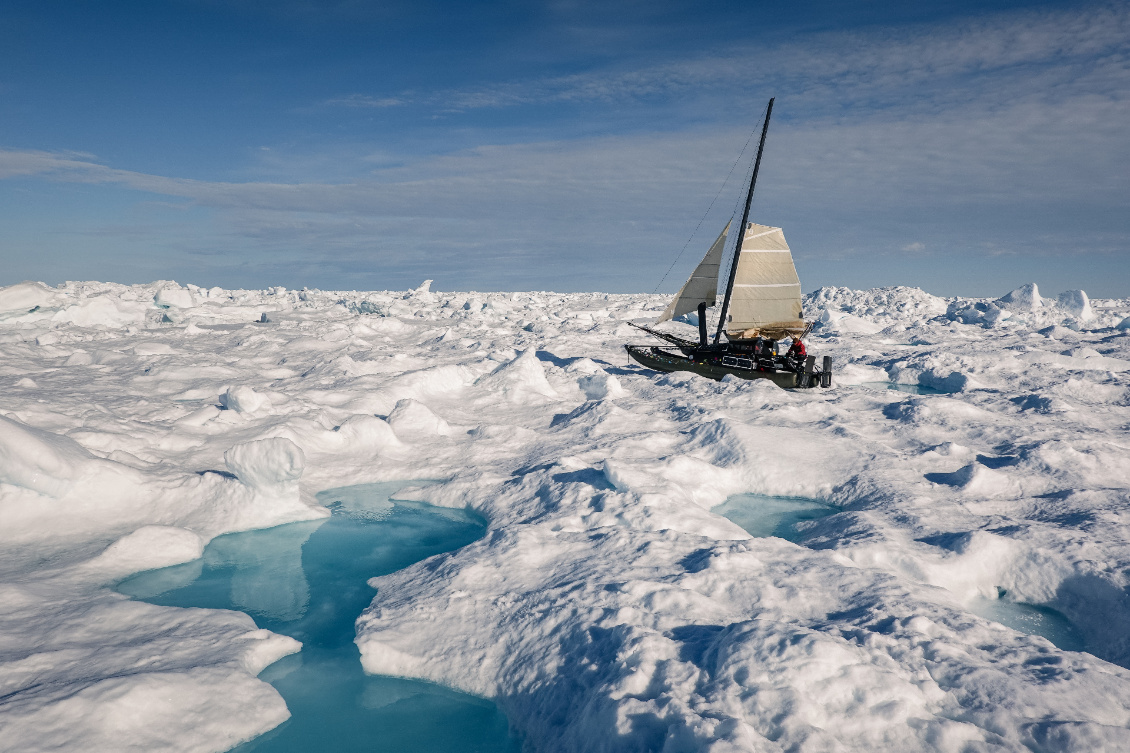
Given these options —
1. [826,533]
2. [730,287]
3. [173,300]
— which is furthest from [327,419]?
[173,300]

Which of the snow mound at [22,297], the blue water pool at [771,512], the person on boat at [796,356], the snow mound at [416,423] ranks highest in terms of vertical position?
the snow mound at [22,297]

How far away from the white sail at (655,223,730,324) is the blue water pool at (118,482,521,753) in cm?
1580

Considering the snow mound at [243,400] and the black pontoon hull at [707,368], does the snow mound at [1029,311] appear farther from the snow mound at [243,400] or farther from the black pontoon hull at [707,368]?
the snow mound at [243,400]

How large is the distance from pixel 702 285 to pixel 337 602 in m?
20.0

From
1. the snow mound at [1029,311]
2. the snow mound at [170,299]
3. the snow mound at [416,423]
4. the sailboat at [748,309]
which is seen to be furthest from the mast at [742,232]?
the snow mound at [170,299]

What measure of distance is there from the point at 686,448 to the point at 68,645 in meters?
10.5

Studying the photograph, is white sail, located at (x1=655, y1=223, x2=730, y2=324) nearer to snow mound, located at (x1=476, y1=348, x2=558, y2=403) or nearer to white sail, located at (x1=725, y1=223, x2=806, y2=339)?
white sail, located at (x1=725, y1=223, x2=806, y2=339)

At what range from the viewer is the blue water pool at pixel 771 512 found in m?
10.1

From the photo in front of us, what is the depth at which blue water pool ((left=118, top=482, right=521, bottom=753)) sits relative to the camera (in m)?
5.57

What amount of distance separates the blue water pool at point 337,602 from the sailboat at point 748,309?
14.2m

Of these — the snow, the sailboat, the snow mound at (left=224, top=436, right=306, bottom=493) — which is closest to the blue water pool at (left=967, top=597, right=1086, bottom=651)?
the snow

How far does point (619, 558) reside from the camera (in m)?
7.51

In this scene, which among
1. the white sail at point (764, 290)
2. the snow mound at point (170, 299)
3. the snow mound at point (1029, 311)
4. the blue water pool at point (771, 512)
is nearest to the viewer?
the blue water pool at point (771, 512)

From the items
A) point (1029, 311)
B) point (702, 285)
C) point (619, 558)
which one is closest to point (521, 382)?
point (702, 285)
